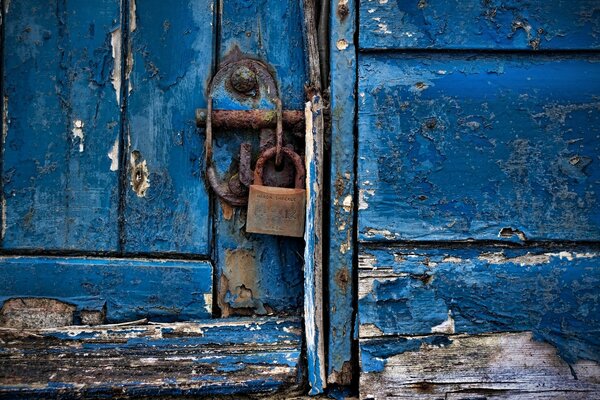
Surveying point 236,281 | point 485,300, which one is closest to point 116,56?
point 236,281

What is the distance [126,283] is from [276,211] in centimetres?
36

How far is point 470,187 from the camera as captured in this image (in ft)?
3.57

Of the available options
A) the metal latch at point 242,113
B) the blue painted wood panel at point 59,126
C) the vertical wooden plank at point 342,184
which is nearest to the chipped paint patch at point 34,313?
the blue painted wood panel at point 59,126

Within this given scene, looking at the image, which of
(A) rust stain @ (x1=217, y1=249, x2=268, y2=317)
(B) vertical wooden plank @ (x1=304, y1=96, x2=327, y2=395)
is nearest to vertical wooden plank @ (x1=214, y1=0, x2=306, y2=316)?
(A) rust stain @ (x1=217, y1=249, x2=268, y2=317)

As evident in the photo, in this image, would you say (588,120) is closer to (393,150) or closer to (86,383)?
(393,150)

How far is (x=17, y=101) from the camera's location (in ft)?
3.88

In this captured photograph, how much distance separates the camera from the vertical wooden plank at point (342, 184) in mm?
1086

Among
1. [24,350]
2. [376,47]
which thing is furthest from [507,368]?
[24,350]

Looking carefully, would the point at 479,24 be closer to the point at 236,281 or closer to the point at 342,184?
the point at 342,184

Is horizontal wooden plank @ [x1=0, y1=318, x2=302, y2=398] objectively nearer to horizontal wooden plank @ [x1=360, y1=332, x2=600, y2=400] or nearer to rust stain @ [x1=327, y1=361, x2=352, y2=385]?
rust stain @ [x1=327, y1=361, x2=352, y2=385]

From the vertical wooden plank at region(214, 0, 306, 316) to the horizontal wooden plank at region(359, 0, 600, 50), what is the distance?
7.1 inches

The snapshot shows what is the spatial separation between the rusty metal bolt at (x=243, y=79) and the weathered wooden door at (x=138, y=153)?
0.09ft

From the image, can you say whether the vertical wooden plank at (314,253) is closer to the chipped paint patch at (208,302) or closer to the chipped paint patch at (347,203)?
the chipped paint patch at (347,203)

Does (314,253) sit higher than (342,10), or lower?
lower
